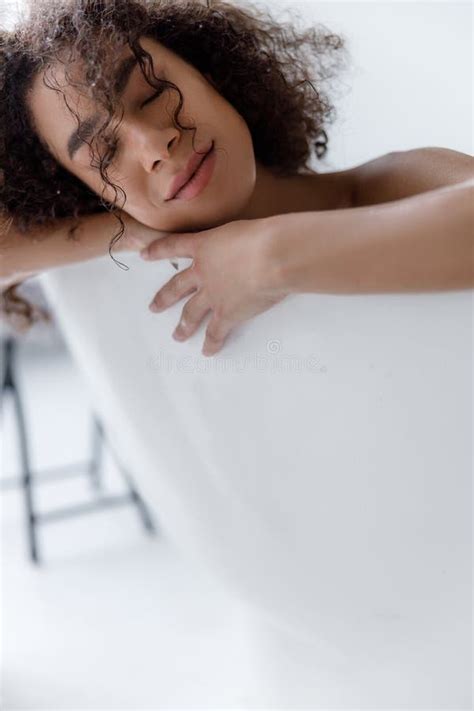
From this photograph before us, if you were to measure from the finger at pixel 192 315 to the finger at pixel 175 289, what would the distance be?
0.01 m

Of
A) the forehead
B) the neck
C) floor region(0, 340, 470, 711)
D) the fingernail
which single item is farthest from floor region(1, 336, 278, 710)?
the forehead

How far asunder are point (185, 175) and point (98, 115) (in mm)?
112

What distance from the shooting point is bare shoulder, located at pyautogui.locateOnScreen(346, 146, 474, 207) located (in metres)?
1.09

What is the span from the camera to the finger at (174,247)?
2.92 feet

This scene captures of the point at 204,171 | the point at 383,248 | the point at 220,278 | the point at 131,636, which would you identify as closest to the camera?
the point at 383,248

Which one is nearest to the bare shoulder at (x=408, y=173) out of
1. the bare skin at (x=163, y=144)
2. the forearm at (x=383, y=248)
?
the bare skin at (x=163, y=144)

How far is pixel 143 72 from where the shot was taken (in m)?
0.94

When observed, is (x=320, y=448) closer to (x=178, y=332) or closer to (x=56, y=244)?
(x=178, y=332)

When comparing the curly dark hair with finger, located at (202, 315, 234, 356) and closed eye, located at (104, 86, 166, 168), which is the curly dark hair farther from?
finger, located at (202, 315, 234, 356)

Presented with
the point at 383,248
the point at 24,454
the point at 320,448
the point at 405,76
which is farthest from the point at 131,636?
the point at 405,76

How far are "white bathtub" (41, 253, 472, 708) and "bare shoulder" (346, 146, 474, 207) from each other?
37 cm

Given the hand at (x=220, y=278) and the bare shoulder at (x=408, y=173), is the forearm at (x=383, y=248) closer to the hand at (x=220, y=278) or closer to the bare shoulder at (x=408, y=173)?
the hand at (x=220, y=278)

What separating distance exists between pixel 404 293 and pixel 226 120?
36 cm

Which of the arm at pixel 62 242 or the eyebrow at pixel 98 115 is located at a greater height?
the eyebrow at pixel 98 115
